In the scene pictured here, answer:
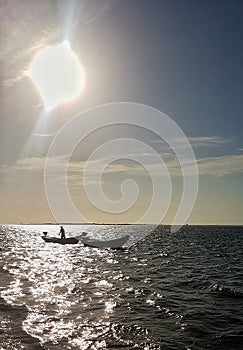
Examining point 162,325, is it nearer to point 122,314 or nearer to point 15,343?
point 122,314

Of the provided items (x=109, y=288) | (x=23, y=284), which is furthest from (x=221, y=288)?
(x=23, y=284)

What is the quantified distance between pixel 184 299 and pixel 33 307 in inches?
446

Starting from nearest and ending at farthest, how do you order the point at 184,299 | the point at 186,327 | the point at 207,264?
the point at 186,327 < the point at 184,299 < the point at 207,264

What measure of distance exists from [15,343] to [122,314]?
26.3ft

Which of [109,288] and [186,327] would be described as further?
[109,288]

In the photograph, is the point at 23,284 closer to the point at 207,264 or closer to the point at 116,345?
the point at 116,345

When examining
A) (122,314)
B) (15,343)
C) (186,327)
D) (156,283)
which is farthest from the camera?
(156,283)

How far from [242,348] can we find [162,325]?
490cm

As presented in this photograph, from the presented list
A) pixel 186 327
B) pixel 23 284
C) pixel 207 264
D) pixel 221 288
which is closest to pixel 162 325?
pixel 186 327

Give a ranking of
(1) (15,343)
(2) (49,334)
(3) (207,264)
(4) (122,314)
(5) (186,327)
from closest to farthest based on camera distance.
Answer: (1) (15,343)
(2) (49,334)
(5) (186,327)
(4) (122,314)
(3) (207,264)

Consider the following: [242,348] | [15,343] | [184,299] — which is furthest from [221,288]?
[15,343]

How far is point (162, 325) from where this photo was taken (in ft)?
70.5

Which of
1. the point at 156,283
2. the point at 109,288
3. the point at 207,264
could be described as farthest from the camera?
the point at 207,264

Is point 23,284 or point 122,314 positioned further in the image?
point 23,284
